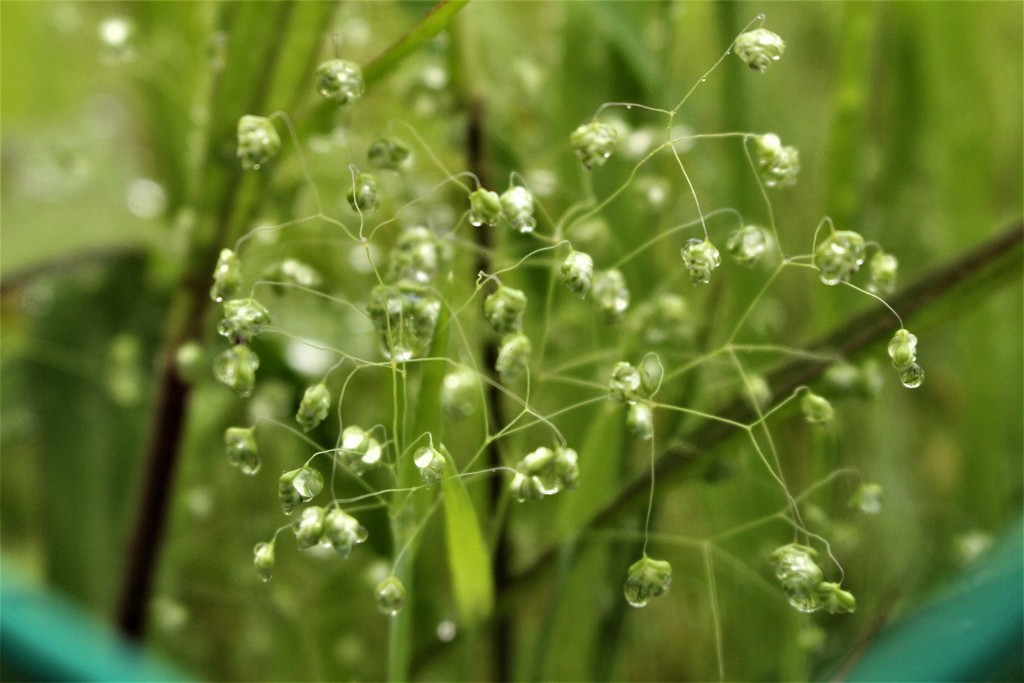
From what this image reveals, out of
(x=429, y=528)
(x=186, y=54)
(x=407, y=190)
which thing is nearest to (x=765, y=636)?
(x=429, y=528)

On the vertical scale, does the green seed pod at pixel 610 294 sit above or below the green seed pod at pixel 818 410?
above

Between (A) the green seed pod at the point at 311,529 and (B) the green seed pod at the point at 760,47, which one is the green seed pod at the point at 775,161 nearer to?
(B) the green seed pod at the point at 760,47

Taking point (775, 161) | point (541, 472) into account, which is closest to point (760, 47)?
point (775, 161)

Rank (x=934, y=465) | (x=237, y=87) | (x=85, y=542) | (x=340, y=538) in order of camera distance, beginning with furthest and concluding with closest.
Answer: (x=934, y=465)
(x=85, y=542)
(x=237, y=87)
(x=340, y=538)

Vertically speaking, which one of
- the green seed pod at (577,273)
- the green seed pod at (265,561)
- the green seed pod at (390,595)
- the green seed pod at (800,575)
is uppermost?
the green seed pod at (577,273)

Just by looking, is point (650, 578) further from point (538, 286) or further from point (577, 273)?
point (538, 286)

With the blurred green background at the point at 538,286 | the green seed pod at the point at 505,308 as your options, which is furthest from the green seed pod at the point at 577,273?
the blurred green background at the point at 538,286

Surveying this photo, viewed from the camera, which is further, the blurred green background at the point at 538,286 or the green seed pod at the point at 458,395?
the blurred green background at the point at 538,286

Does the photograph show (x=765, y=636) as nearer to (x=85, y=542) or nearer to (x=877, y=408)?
(x=877, y=408)
